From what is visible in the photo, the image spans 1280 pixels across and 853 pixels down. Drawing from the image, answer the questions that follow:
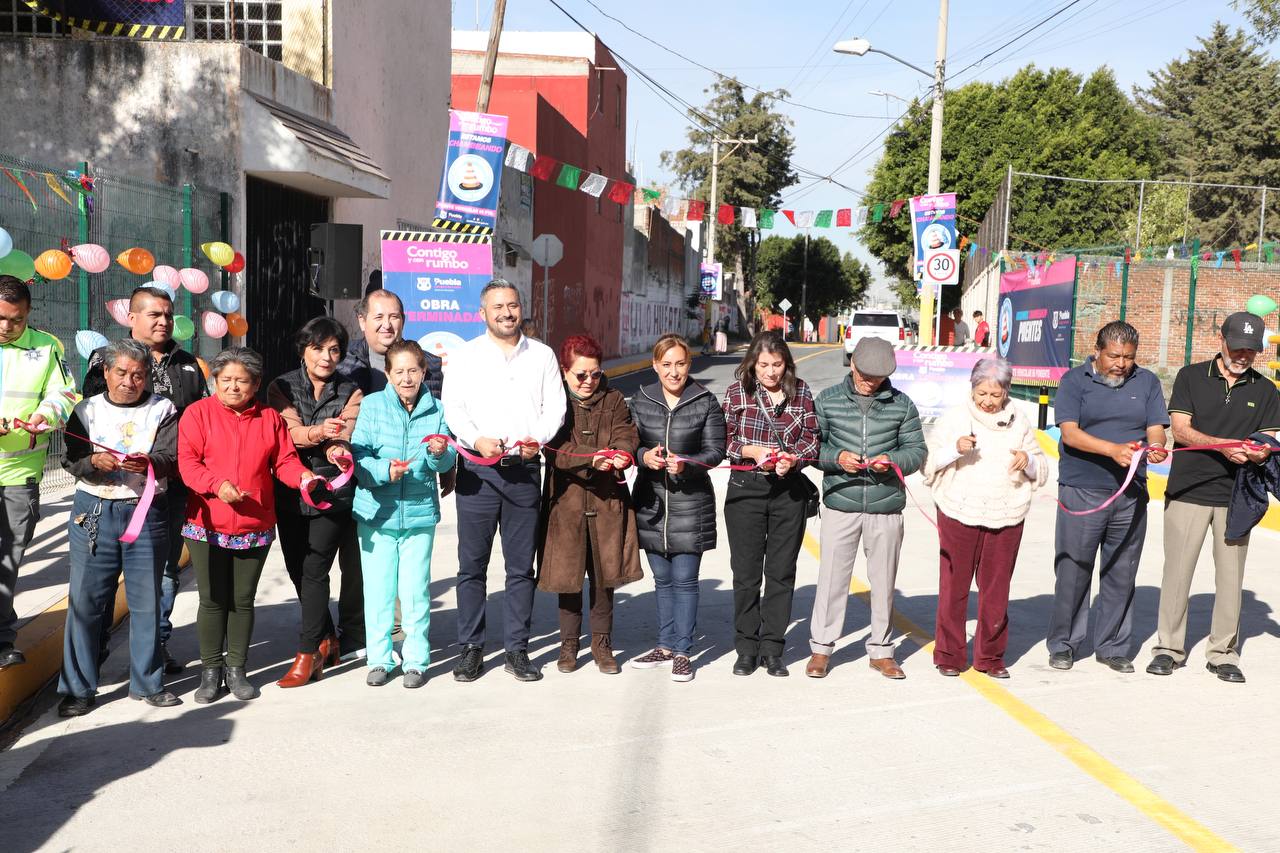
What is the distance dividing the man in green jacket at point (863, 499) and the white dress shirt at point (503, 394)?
4.64 ft

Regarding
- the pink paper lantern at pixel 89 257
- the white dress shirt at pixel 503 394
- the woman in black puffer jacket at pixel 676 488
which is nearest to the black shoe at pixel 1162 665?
the woman in black puffer jacket at pixel 676 488

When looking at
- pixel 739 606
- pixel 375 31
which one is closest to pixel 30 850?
pixel 739 606

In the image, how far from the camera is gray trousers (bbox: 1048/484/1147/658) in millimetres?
6348

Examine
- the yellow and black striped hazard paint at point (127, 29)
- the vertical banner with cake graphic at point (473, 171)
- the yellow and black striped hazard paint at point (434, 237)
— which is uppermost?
the yellow and black striped hazard paint at point (127, 29)

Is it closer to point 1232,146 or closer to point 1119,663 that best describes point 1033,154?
point 1232,146

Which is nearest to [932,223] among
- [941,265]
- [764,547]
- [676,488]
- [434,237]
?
[941,265]

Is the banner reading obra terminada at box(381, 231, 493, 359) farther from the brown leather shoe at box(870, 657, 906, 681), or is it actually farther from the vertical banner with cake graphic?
the brown leather shoe at box(870, 657, 906, 681)

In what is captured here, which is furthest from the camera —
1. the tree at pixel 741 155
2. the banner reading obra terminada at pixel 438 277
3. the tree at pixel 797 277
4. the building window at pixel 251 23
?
the tree at pixel 797 277

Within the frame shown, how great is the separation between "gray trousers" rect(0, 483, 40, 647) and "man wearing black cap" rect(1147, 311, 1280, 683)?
5.67m

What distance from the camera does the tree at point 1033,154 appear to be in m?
46.8

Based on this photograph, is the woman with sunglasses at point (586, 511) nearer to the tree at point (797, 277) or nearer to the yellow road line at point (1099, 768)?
the yellow road line at point (1099, 768)

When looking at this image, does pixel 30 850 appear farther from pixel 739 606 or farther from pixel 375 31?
pixel 375 31

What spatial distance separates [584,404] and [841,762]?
2.23 meters

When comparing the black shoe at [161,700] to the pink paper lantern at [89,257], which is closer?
the black shoe at [161,700]
